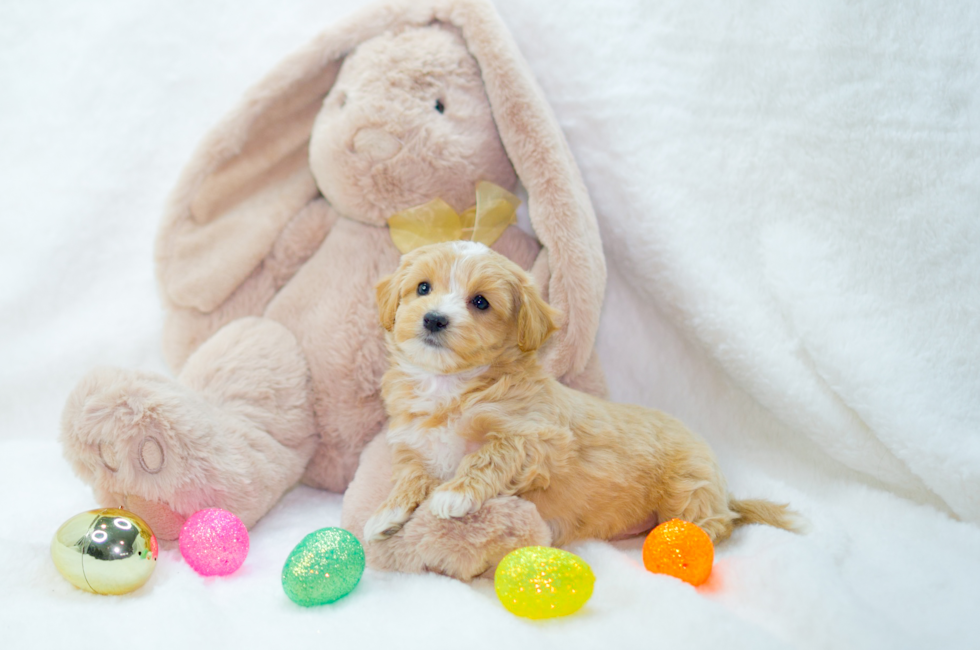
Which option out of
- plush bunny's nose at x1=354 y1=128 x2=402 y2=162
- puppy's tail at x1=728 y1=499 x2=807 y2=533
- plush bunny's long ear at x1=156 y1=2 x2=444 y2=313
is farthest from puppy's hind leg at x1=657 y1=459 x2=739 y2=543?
plush bunny's long ear at x1=156 y1=2 x2=444 y2=313

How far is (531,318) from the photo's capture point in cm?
162

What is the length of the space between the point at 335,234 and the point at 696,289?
1136 millimetres

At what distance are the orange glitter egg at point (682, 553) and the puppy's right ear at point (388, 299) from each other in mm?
802

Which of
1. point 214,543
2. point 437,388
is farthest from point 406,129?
point 214,543

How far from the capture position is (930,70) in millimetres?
1972

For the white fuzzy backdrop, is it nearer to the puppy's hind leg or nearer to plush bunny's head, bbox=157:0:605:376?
the puppy's hind leg

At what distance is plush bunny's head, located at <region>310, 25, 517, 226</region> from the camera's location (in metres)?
2.01

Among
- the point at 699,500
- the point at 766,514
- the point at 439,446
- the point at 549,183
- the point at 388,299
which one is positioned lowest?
the point at 766,514

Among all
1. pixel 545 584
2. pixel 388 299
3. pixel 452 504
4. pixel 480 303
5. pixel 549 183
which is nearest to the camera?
pixel 545 584

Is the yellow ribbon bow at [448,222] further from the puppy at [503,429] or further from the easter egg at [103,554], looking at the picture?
the easter egg at [103,554]

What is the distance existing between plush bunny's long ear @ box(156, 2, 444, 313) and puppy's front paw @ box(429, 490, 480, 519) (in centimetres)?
107

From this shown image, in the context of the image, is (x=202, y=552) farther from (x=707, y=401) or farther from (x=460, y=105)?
(x=707, y=401)

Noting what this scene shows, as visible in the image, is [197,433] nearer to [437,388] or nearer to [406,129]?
[437,388]

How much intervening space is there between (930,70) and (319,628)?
2.12 metres
